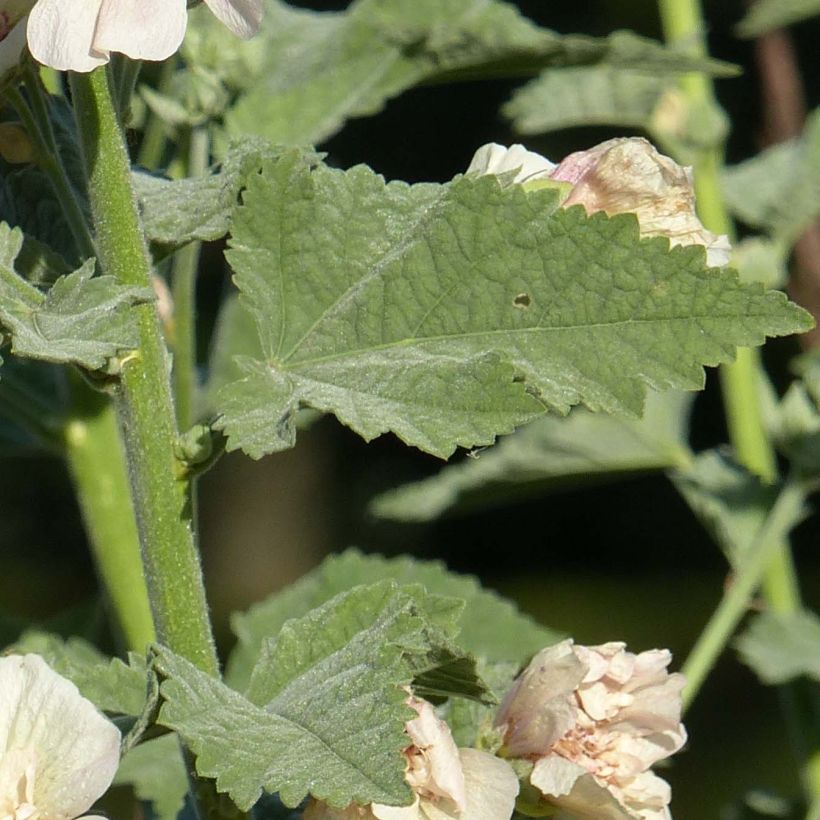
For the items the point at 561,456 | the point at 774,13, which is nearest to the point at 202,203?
the point at 561,456

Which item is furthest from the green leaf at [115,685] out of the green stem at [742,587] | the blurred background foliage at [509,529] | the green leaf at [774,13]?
the blurred background foliage at [509,529]

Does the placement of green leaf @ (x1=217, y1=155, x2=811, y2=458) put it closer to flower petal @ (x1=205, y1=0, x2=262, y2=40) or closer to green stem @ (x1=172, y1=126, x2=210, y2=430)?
flower petal @ (x1=205, y1=0, x2=262, y2=40)

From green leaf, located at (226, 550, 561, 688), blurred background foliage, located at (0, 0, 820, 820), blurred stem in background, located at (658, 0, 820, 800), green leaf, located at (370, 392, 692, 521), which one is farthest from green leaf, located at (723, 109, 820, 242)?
blurred background foliage, located at (0, 0, 820, 820)

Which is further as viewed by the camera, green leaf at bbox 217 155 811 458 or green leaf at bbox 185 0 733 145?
green leaf at bbox 185 0 733 145

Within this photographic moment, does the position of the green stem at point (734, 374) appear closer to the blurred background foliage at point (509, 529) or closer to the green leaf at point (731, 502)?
the green leaf at point (731, 502)

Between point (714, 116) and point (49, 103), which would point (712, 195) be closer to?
point (714, 116)

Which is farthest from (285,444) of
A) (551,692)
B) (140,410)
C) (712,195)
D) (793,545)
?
(793,545)
